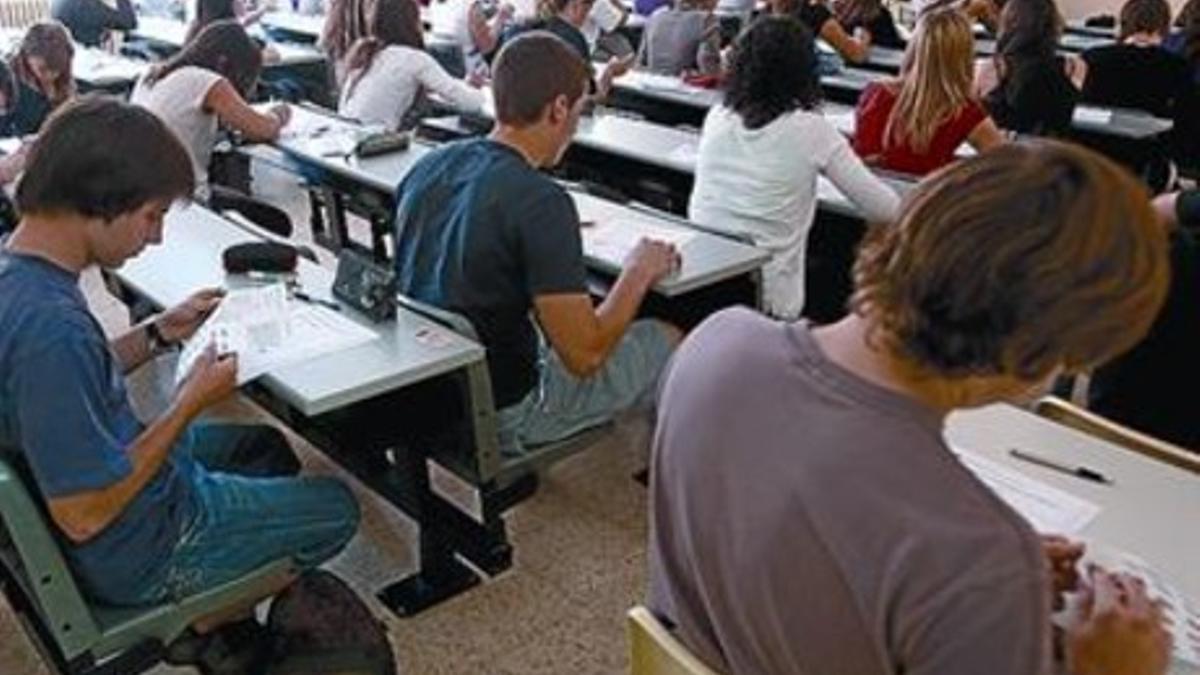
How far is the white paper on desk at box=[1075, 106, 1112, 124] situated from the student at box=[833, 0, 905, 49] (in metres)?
1.78

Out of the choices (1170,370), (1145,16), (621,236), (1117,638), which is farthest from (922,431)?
(1145,16)

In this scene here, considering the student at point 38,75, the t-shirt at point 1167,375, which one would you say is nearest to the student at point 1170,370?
the t-shirt at point 1167,375

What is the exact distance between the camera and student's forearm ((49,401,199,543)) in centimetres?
157

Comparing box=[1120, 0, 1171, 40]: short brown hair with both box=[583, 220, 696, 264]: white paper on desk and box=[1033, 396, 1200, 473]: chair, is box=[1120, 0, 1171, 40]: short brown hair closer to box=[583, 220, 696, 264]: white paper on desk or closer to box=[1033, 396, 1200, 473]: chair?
box=[583, 220, 696, 264]: white paper on desk

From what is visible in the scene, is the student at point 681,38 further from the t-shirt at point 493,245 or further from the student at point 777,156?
the t-shirt at point 493,245

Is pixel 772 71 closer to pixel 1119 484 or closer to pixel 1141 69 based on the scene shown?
pixel 1119 484

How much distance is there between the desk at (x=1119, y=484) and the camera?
4.62 ft

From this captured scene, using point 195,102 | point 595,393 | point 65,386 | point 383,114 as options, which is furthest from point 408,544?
point 383,114

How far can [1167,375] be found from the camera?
200 centimetres

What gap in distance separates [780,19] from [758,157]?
1.14ft

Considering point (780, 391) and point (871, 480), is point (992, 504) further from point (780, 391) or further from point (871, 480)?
point (780, 391)

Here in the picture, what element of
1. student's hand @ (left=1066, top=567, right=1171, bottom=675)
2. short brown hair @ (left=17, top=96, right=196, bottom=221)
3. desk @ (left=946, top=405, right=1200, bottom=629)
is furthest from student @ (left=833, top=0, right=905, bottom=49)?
student's hand @ (left=1066, top=567, right=1171, bottom=675)

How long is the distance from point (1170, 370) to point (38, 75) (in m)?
3.89

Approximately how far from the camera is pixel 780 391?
105 cm
